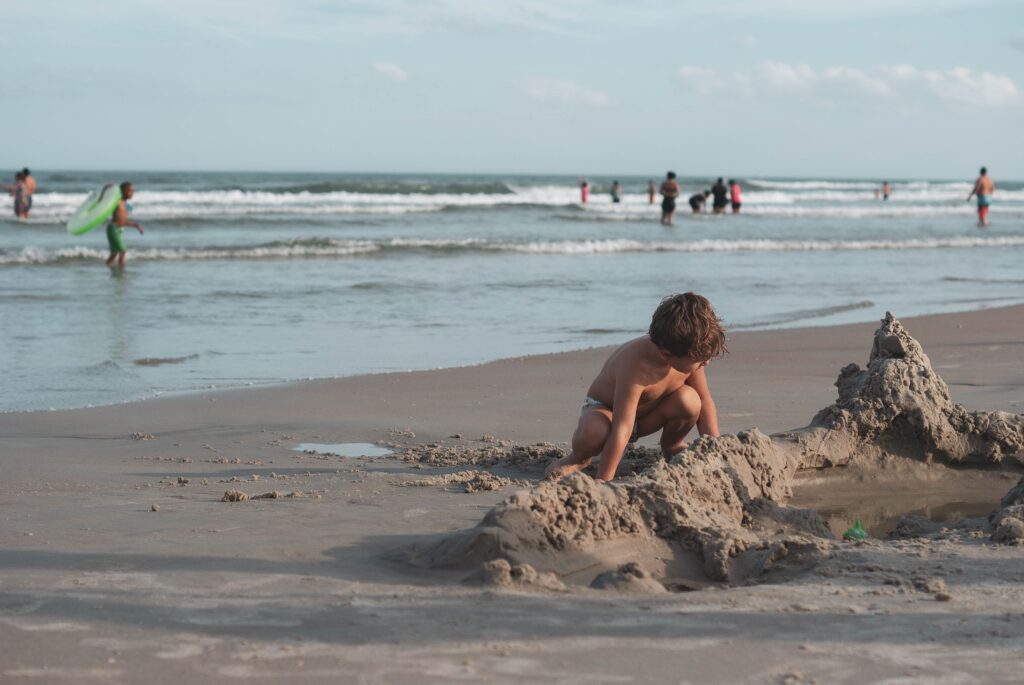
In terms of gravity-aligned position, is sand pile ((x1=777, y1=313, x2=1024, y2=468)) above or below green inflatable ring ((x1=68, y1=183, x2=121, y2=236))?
below

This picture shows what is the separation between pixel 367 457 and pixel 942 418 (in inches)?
107

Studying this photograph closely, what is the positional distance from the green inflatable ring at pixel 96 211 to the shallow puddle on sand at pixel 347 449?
547 inches

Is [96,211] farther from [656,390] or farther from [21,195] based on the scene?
[656,390]

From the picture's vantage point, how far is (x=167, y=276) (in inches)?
651

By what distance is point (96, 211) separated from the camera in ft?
62.7

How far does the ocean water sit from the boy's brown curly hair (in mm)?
4406

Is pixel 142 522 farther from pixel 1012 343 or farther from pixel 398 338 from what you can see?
pixel 1012 343

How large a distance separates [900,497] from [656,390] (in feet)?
4.06

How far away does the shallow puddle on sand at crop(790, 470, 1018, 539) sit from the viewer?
4.77 m

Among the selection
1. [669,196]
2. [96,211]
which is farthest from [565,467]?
[669,196]

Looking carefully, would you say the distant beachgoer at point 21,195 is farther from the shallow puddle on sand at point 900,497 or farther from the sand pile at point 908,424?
the shallow puddle on sand at point 900,497

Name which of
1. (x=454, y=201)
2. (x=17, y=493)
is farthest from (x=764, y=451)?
(x=454, y=201)

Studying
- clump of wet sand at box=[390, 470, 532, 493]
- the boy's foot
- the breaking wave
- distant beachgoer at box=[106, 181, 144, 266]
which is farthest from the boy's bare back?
the breaking wave

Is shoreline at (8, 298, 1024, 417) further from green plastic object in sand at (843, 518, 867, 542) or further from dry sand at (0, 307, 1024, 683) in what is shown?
green plastic object in sand at (843, 518, 867, 542)
